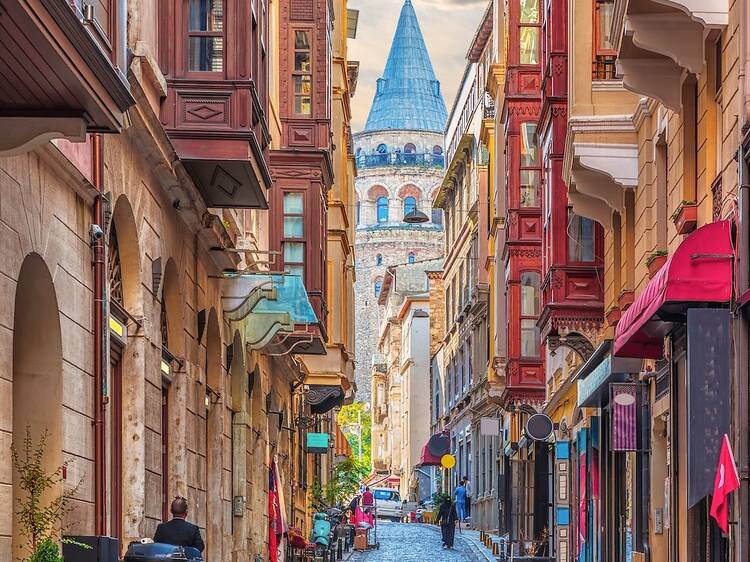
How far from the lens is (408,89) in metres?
181

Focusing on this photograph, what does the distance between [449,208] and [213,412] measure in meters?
49.5

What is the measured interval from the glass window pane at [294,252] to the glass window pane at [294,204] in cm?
74

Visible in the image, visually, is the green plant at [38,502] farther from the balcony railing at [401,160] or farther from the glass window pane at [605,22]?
the balcony railing at [401,160]

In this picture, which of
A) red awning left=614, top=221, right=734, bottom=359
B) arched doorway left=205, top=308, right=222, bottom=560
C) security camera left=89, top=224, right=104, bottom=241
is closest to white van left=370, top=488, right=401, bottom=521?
arched doorway left=205, top=308, right=222, bottom=560

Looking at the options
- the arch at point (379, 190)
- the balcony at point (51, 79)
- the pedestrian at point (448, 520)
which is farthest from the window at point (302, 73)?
the arch at point (379, 190)

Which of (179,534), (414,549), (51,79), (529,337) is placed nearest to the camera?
(51,79)

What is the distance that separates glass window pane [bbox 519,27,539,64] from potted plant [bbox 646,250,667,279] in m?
19.7

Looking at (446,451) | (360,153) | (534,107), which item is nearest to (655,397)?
(534,107)

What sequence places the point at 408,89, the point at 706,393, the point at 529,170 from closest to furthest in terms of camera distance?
1. the point at 706,393
2. the point at 529,170
3. the point at 408,89

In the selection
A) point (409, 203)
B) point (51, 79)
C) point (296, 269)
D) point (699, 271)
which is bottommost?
point (699, 271)

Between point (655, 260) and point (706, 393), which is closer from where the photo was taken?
point (706, 393)

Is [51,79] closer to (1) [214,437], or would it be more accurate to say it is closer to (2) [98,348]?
(2) [98,348]

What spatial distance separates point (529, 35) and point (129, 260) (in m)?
23.9

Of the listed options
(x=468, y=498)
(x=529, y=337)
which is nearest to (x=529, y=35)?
(x=529, y=337)
